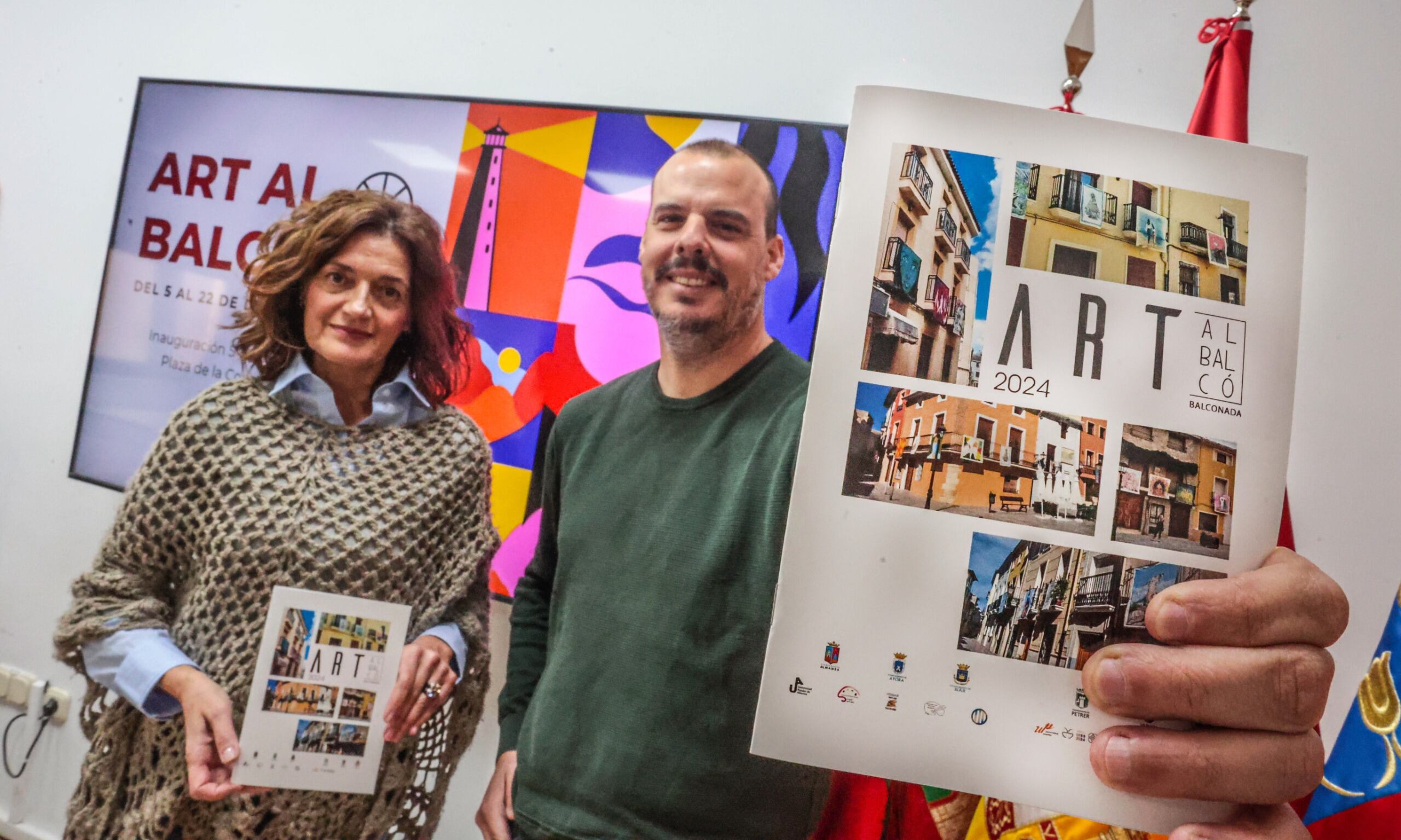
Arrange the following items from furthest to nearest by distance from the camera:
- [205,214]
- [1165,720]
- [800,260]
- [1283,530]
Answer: [205,214], [800,260], [1283,530], [1165,720]

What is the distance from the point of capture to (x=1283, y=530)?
0.78 metres

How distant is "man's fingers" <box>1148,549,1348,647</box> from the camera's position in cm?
53

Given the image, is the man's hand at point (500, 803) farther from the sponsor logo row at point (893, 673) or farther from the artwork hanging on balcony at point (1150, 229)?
the artwork hanging on balcony at point (1150, 229)

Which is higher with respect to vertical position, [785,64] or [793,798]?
[785,64]

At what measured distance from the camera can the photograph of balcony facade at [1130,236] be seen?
0.57m

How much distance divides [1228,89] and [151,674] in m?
1.34

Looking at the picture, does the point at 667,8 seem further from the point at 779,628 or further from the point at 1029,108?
the point at 779,628

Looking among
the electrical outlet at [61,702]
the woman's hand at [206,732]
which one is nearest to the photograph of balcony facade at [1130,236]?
the woman's hand at [206,732]

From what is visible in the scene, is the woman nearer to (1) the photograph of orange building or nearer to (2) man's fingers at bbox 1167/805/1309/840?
(1) the photograph of orange building

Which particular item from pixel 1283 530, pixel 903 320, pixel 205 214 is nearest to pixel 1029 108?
pixel 903 320

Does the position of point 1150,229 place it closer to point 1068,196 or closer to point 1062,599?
point 1068,196

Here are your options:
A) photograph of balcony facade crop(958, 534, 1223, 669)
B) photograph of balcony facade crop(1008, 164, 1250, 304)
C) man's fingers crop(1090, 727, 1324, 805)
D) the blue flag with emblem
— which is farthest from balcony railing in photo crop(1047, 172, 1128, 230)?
the blue flag with emblem

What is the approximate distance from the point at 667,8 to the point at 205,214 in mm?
798

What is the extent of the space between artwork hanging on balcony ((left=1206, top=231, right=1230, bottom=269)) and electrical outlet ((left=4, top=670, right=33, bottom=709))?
1913mm
